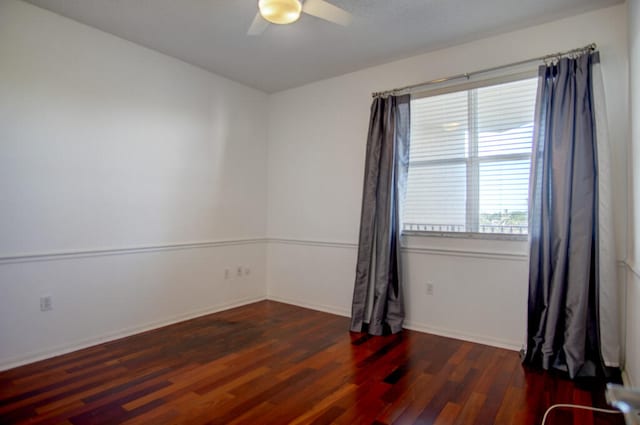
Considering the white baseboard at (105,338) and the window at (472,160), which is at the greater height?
the window at (472,160)

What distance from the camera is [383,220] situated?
355 cm

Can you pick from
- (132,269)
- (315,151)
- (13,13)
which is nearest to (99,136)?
(13,13)

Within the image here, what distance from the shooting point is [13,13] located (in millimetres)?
2648

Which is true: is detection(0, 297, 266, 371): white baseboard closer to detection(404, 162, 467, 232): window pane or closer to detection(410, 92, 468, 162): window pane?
detection(404, 162, 467, 232): window pane

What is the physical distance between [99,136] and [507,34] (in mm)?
3485

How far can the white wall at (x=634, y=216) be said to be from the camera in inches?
85.4

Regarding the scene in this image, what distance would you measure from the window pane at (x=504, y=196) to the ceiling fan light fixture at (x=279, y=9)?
199 centimetres

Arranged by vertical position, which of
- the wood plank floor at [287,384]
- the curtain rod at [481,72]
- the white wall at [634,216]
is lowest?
the wood plank floor at [287,384]

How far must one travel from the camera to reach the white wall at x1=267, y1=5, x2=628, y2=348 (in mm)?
2773

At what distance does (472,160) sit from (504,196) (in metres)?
0.41

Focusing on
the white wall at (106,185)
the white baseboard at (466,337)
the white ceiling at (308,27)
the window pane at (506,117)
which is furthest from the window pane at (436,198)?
the white wall at (106,185)

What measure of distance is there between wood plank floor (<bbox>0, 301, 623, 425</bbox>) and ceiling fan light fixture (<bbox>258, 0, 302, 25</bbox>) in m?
2.28

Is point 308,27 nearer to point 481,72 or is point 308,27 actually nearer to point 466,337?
point 481,72

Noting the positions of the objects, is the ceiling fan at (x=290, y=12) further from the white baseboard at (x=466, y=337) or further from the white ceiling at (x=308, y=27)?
the white baseboard at (x=466, y=337)
